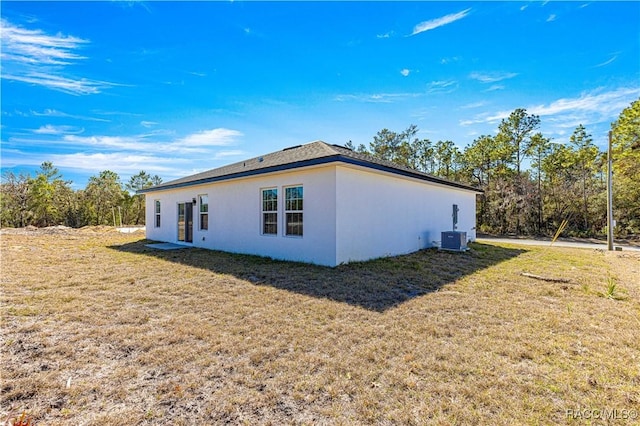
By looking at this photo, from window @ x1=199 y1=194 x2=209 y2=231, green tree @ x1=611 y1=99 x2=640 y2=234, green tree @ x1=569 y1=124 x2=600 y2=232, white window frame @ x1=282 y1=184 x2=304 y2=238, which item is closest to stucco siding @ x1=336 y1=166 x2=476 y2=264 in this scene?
white window frame @ x1=282 y1=184 x2=304 y2=238

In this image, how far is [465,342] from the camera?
10.9ft

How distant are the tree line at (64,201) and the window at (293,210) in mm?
23534

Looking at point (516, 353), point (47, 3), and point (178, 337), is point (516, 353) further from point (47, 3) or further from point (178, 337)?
point (47, 3)

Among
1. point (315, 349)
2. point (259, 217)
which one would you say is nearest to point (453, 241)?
point (259, 217)

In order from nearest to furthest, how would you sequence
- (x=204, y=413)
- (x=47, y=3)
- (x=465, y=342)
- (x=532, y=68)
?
(x=204, y=413), (x=465, y=342), (x=47, y=3), (x=532, y=68)

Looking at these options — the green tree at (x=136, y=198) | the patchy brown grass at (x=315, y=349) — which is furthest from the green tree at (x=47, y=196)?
the patchy brown grass at (x=315, y=349)

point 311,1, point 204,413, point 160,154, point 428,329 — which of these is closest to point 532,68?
point 311,1

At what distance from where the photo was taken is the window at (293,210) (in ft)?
27.0

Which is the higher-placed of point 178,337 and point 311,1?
point 311,1

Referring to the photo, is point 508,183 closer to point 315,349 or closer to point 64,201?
point 315,349

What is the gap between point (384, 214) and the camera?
888 cm

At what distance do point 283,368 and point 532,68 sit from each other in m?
11.9

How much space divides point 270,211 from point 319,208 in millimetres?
2017

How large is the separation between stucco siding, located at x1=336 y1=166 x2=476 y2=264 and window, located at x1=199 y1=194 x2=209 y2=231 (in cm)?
635
